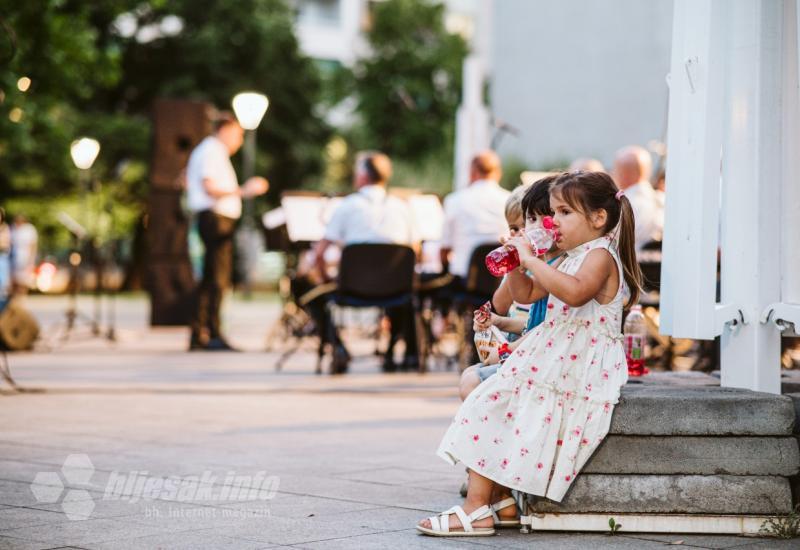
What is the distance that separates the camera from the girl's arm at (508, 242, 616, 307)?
14.7 feet

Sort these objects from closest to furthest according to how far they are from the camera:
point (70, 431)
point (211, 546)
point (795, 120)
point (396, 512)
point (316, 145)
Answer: point (211, 546), point (396, 512), point (795, 120), point (70, 431), point (316, 145)

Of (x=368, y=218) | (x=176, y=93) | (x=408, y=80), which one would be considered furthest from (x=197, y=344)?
(x=408, y=80)

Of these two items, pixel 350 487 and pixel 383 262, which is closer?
pixel 350 487

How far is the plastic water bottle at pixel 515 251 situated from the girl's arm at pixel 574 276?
0.03 metres

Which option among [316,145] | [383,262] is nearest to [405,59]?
[316,145]

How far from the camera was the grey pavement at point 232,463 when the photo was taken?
4.38 metres

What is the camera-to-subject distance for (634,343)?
6.28 meters

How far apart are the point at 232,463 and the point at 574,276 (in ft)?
7.55

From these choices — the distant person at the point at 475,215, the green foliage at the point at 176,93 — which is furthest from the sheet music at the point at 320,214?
the green foliage at the point at 176,93

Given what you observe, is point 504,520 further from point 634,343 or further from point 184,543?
point 634,343

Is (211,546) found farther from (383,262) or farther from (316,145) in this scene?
(316,145)

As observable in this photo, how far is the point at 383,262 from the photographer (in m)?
11.1

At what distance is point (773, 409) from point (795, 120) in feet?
4.36

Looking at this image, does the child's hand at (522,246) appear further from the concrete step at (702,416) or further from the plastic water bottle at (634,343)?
the plastic water bottle at (634,343)
